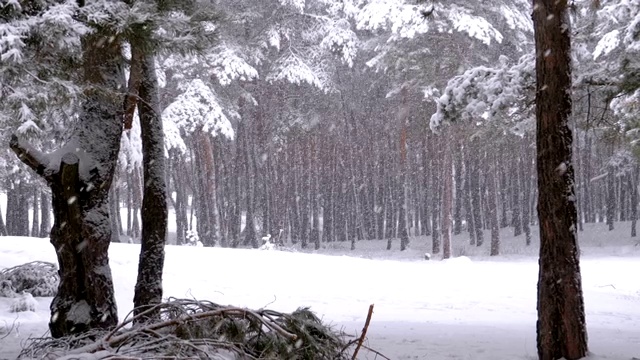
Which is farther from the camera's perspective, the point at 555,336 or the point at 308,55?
the point at 308,55

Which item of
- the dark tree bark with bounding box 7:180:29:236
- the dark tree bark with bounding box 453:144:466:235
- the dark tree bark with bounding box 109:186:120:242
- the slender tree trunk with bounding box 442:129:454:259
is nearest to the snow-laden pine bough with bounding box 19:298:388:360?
the slender tree trunk with bounding box 442:129:454:259

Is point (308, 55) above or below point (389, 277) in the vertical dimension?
above

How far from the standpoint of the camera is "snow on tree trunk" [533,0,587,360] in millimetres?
6938

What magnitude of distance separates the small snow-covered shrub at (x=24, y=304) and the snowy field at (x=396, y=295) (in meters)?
0.14

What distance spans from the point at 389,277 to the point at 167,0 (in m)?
10.9

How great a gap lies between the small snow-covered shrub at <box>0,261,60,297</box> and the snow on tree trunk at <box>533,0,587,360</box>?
8310 mm

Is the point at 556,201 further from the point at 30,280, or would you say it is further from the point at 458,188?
the point at 458,188

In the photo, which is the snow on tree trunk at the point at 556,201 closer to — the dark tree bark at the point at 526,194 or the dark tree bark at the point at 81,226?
the dark tree bark at the point at 81,226

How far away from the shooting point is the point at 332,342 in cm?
498

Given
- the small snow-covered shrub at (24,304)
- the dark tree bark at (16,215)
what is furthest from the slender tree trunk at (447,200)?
the dark tree bark at (16,215)

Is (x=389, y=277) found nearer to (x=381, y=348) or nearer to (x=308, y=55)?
(x=381, y=348)

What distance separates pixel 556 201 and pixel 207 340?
4.61 metres

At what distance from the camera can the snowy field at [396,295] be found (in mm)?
8727

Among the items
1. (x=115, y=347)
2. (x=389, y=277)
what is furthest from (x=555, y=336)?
(x=389, y=277)
